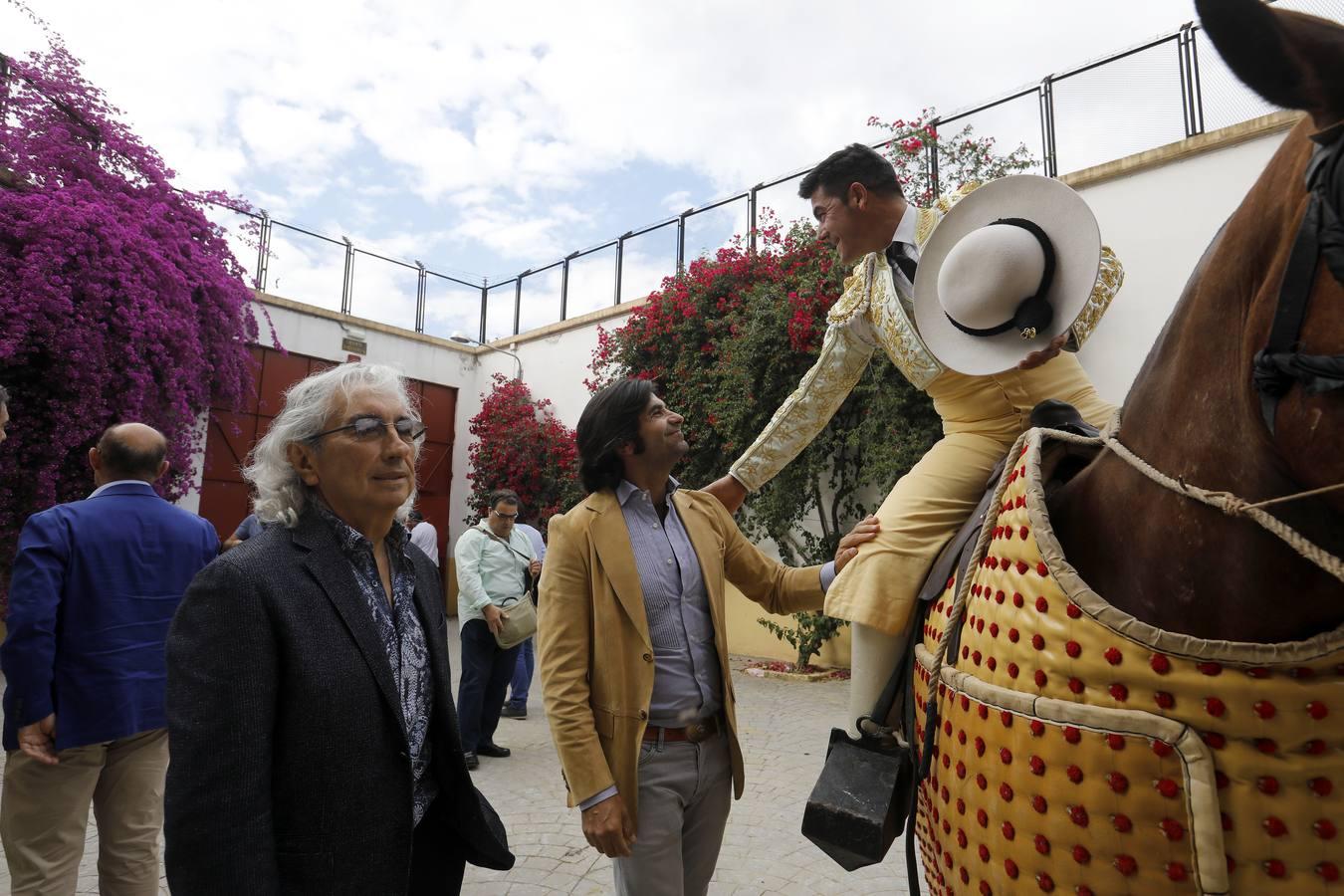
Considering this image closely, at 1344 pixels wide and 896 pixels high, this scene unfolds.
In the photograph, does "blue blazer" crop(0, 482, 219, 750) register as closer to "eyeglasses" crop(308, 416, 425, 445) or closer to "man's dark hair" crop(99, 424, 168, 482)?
"man's dark hair" crop(99, 424, 168, 482)

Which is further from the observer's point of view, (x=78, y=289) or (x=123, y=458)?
(x=78, y=289)

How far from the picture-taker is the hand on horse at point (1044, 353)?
1.77 meters

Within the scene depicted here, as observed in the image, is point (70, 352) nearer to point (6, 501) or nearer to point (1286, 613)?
point (6, 501)

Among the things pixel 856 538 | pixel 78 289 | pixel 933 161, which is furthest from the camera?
pixel 933 161

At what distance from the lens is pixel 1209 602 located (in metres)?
1.13

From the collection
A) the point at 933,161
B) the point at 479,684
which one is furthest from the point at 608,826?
the point at 933,161

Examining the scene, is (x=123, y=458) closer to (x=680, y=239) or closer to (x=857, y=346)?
(x=857, y=346)

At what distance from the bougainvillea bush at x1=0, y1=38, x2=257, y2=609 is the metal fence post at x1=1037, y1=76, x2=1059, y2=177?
9.07 m

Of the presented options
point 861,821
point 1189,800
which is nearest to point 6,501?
point 861,821

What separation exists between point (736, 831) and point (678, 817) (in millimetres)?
2367

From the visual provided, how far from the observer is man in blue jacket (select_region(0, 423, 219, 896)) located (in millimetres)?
2672

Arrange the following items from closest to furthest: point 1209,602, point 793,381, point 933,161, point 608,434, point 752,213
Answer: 1. point 1209,602
2. point 608,434
3. point 933,161
4. point 793,381
5. point 752,213

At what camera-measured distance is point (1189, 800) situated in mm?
1112

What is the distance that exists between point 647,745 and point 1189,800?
1340 mm
